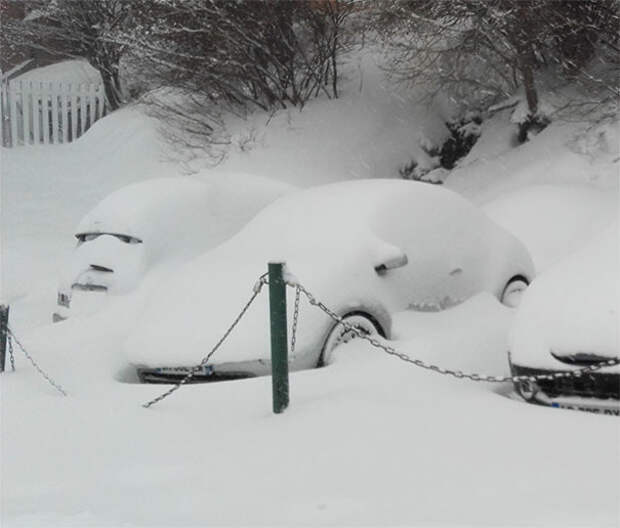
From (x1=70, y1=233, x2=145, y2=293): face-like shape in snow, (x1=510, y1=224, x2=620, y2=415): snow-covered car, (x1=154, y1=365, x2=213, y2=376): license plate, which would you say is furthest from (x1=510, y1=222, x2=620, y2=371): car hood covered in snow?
(x1=70, y1=233, x2=145, y2=293): face-like shape in snow

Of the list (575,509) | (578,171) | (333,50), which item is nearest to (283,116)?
(333,50)

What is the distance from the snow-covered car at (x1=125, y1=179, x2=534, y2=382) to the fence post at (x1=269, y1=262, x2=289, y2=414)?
0.88 metres

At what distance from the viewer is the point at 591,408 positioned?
4.45 metres

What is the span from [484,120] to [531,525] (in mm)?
13251

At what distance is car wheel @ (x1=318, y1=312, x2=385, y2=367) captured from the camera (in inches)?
228

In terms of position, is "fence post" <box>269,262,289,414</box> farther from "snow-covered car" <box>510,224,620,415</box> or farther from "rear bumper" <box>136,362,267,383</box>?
"snow-covered car" <box>510,224,620,415</box>

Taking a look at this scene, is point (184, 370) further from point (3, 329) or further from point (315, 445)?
point (315, 445)

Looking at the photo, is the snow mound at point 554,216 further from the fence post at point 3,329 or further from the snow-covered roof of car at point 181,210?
the fence post at point 3,329

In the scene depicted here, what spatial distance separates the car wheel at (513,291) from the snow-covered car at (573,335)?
7.46 ft

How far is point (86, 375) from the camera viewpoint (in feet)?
20.5

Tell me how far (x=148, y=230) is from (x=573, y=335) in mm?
4983

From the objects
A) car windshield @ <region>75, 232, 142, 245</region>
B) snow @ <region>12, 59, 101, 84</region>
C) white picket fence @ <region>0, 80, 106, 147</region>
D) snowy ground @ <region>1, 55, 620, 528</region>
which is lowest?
snowy ground @ <region>1, 55, 620, 528</region>

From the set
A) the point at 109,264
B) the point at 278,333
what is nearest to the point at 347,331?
the point at 278,333

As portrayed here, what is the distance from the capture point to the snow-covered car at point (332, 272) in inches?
228
